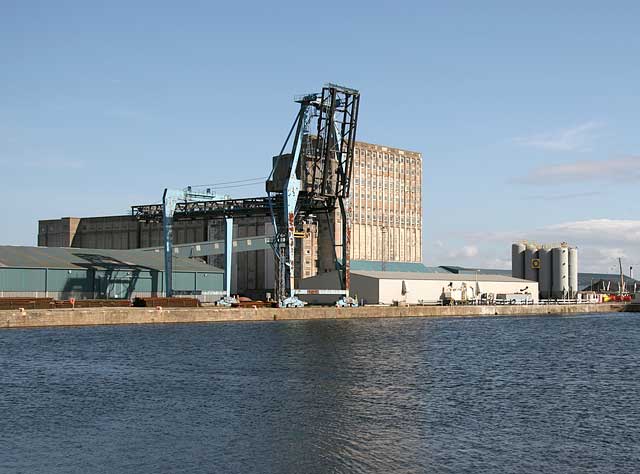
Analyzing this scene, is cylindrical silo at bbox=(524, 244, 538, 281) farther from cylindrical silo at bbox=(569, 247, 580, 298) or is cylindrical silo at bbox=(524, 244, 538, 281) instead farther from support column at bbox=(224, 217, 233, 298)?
support column at bbox=(224, 217, 233, 298)

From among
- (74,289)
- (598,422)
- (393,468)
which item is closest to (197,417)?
(393,468)

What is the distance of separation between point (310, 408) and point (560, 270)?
151m

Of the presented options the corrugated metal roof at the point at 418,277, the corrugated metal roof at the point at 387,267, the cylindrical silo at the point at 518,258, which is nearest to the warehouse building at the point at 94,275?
the corrugated metal roof at the point at 418,277

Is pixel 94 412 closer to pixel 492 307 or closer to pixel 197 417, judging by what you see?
pixel 197 417

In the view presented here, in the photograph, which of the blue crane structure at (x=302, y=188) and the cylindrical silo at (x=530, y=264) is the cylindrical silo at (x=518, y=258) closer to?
the cylindrical silo at (x=530, y=264)

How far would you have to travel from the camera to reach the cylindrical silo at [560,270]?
175 meters

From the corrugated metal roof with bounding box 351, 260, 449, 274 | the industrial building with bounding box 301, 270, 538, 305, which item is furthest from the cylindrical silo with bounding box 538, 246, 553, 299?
the corrugated metal roof with bounding box 351, 260, 449, 274

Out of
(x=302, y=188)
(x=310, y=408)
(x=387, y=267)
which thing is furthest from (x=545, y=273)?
(x=310, y=408)

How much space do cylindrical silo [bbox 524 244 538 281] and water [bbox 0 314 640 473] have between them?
11674 centimetres

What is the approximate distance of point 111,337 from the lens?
68188 millimetres

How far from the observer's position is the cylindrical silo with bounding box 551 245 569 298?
175 metres

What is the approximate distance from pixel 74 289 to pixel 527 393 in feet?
234

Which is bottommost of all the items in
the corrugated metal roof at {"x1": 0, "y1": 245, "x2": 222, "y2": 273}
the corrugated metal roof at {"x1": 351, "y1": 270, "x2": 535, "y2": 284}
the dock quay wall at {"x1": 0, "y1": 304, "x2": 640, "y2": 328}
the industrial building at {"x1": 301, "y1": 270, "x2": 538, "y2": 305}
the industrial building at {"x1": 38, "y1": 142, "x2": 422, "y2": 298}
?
the dock quay wall at {"x1": 0, "y1": 304, "x2": 640, "y2": 328}

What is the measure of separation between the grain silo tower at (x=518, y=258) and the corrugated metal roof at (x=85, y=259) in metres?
86.8
